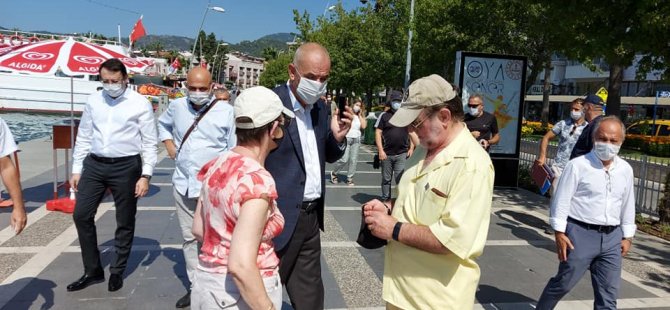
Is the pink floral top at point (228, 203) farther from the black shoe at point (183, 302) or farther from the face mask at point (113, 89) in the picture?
the face mask at point (113, 89)

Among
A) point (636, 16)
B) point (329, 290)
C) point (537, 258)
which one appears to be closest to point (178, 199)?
point (329, 290)

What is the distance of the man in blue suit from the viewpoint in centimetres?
290

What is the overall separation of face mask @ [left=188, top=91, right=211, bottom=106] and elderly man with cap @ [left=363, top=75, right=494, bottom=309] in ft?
7.99

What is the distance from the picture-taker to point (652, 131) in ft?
81.5

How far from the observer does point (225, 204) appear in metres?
1.93

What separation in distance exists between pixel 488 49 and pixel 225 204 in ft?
65.0

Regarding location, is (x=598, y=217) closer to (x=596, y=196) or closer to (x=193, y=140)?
(x=596, y=196)

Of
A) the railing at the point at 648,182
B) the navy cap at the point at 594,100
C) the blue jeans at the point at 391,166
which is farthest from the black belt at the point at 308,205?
the railing at the point at 648,182

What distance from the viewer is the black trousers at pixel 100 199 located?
4.12 meters

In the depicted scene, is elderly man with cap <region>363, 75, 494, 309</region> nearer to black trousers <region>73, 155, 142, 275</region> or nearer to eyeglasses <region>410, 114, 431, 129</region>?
eyeglasses <region>410, 114, 431, 129</region>

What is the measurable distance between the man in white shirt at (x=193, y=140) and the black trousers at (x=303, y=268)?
1106 mm

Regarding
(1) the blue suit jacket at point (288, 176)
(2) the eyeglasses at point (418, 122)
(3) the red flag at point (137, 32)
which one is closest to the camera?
(2) the eyeglasses at point (418, 122)

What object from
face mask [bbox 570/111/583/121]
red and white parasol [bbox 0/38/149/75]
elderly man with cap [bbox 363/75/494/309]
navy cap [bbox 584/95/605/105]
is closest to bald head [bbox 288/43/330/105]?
elderly man with cap [bbox 363/75/494/309]

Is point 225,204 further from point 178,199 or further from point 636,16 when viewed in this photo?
point 636,16
